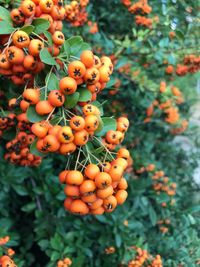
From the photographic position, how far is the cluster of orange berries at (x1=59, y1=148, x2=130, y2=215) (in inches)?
52.1

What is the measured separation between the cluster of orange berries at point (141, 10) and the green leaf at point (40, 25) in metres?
1.58

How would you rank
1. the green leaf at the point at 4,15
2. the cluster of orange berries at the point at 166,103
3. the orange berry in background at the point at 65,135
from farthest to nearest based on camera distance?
1. the cluster of orange berries at the point at 166,103
2. the green leaf at the point at 4,15
3. the orange berry in background at the point at 65,135

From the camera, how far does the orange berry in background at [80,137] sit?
1.30 metres

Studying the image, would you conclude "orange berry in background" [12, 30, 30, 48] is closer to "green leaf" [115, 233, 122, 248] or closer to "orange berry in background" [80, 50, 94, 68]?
"orange berry in background" [80, 50, 94, 68]

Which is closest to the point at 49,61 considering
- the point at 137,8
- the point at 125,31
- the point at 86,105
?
the point at 86,105

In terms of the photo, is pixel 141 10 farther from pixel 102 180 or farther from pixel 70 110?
pixel 102 180

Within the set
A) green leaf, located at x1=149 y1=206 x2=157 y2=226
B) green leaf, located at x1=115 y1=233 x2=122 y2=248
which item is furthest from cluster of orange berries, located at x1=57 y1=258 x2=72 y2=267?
green leaf, located at x1=149 y1=206 x2=157 y2=226

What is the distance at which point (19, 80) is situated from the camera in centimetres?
152

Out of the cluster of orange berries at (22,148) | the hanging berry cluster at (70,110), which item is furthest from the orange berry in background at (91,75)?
the cluster of orange berries at (22,148)

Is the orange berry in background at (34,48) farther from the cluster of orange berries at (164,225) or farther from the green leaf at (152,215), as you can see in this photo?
the cluster of orange berries at (164,225)

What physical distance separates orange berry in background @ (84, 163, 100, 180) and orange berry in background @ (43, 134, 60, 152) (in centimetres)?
13

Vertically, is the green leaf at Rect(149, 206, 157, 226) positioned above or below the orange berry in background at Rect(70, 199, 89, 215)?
below

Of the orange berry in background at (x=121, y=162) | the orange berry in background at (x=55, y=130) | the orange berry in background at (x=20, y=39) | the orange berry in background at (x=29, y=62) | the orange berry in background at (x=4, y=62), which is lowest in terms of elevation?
the orange berry in background at (x=121, y=162)

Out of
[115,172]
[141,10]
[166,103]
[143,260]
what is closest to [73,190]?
[115,172]
